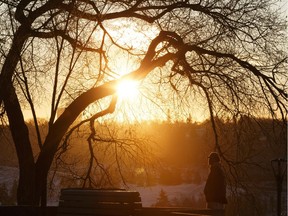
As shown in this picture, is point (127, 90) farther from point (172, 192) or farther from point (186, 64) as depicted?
point (172, 192)

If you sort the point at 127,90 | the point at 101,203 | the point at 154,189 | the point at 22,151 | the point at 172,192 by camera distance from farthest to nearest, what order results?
the point at 154,189, the point at 172,192, the point at 127,90, the point at 22,151, the point at 101,203

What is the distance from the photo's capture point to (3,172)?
417 feet

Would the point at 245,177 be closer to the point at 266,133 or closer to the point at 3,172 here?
the point at 266,133

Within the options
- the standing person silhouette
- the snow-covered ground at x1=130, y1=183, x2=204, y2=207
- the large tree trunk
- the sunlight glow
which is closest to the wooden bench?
the standing person silhouette

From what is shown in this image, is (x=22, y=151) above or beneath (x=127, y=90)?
beneath

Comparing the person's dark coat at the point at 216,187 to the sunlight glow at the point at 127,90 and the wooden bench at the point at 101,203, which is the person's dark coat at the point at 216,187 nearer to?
the sunlight glow at the point at 127,90

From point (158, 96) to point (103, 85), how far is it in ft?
6.96

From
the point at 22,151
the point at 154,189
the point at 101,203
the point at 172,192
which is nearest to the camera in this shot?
the point at 101,203

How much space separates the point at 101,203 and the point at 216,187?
473 centimetres

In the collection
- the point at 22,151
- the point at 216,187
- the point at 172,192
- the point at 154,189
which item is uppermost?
the point at 154,189

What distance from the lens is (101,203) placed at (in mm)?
6660

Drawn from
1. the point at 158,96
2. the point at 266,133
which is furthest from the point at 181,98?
the point at 266,133

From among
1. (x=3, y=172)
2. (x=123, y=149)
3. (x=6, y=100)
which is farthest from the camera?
(x=3, y=172)

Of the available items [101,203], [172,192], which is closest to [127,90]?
[101,203]
